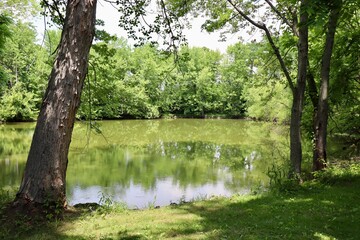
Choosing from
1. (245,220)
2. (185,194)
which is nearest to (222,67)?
(185,194)

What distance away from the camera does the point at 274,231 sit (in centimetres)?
453

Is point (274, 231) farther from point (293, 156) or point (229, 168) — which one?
point (229, 168)

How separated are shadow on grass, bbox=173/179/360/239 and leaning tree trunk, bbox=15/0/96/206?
6.94 ft

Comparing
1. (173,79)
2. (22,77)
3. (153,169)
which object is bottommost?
(153,169)

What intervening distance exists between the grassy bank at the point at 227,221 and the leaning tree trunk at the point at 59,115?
1.54ft

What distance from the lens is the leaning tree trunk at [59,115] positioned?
492cm

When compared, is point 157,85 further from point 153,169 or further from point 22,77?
point 153,169

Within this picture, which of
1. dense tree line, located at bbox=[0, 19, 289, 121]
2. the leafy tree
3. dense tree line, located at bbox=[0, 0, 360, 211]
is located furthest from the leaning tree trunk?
the leafy tree

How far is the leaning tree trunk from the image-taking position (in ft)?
16.1

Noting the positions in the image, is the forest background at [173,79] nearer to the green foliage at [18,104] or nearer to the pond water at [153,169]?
the green foliage at [18,104]

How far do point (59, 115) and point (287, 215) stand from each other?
13.1 ft

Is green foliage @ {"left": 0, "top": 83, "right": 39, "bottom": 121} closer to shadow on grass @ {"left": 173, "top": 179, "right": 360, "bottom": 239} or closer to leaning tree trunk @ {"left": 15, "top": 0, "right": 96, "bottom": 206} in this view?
leaning tree trunk @ {"left": 15, "top": 0, "right": 96, "bottom": 206}

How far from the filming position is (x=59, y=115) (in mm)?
5086

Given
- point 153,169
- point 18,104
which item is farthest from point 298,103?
point 18,104
